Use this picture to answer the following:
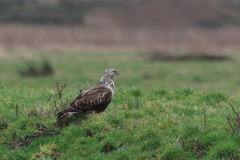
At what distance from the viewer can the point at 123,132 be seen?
875 centimetres

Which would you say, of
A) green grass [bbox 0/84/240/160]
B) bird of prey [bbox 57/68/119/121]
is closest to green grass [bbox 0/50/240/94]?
green grass [bbox 0/84/240/160]

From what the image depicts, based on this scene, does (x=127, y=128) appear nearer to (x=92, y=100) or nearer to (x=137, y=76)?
(x=92, y=100)

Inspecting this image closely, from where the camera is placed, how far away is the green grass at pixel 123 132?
7.91 m

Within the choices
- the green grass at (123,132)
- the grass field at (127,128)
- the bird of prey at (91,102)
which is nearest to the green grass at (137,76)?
the grass field at (127,128)

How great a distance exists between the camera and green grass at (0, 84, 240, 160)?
26.0 feet

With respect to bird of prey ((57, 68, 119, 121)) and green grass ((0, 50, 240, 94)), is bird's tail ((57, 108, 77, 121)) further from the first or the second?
green grass ((0, 50, 240, 94))

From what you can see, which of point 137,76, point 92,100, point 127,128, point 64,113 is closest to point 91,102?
point 92,100

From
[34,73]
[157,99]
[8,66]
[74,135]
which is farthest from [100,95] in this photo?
[8,66]

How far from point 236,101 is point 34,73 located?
101ft

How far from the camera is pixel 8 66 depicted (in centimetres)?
4603

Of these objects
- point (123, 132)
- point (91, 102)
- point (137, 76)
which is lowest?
point (137, 76)

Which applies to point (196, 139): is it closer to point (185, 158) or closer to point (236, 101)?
point (185, 158)

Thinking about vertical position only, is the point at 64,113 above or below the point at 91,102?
below

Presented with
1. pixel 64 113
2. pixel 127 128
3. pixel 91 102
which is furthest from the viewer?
pixel 91 102
